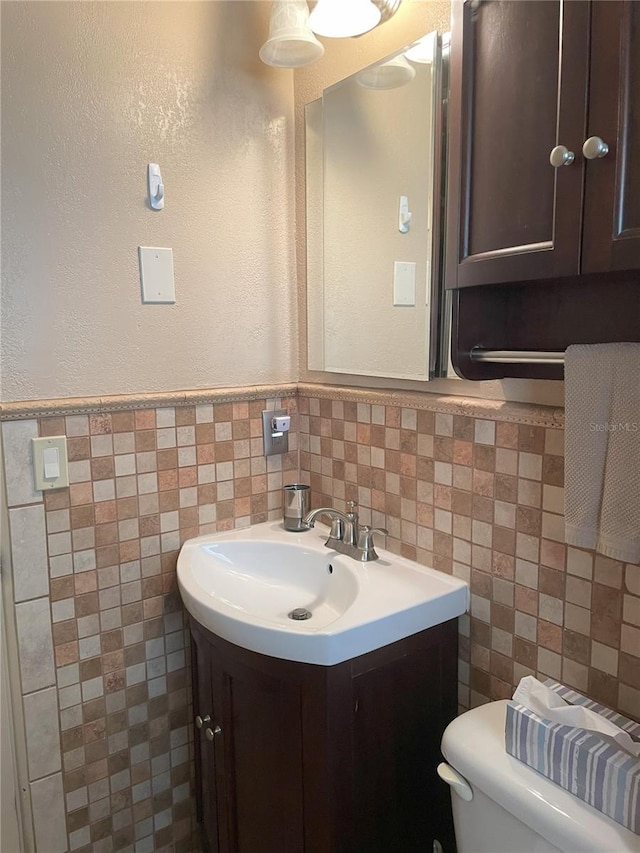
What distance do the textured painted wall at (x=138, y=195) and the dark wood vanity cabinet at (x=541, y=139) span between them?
74 cm

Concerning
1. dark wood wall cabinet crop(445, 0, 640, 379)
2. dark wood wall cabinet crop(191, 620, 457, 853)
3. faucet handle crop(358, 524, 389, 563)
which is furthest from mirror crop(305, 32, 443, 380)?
dark wood wall cabinet crop(191, 620, 457, 853)

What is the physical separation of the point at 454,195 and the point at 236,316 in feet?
2.53

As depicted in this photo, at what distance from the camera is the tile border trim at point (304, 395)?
3.73 ft

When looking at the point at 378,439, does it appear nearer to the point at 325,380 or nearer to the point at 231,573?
the point at 325,380

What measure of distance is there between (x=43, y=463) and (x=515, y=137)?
1.13 metres

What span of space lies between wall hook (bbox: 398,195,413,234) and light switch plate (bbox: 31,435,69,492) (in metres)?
0.91

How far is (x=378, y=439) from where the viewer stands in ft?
4.85

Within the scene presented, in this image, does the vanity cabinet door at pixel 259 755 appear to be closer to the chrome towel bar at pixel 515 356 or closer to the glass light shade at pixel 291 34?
the chrome towel bar at pixel 515 356

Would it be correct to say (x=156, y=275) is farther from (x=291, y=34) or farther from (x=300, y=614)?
(x=300, y=614)

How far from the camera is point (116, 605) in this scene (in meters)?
1.47

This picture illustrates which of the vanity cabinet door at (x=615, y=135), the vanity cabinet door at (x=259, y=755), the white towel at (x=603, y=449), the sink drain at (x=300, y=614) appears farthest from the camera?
the sink drain at (x=300, y=614)

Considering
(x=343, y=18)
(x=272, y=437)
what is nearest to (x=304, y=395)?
(x=272, y=437)

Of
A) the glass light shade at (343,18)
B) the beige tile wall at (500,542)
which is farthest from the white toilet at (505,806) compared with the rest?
the glass light shade at (343,18)

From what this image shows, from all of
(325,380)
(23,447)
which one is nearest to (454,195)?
(325,380)
